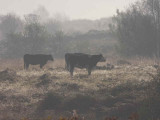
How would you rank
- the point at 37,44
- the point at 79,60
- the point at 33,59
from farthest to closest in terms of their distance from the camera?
the point at 37,44
the point at 33,59
the point at 79,60

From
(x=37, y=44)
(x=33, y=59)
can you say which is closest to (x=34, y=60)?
(x=33, y=59)

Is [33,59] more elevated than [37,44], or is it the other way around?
[37,44]

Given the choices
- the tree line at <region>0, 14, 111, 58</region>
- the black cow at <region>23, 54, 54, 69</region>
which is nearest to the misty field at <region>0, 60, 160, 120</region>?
the black cow at <region>23, 54, 54, 69</region>

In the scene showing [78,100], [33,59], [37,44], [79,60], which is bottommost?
[78,100]

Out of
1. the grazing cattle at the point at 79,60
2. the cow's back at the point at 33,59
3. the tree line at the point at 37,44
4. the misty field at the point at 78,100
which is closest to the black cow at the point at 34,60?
the cow's back at the point at 33,59

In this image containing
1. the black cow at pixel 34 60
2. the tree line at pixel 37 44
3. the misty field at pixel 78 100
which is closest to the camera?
the misty field at pixel 78 100

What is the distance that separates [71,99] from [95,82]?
409 centimetres

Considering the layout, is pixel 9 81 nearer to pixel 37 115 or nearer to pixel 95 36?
pixel 37 115

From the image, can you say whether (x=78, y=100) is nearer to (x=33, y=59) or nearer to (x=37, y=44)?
(x=33, y=59)

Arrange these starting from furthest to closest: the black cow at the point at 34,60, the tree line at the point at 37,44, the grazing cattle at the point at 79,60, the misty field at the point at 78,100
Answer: the tree line at the point at 37,44
the black cow at the point at 34,60
the grazing cattle at the point at 79,60
the misty field at the point at 78,100

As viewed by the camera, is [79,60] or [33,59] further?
[33,59]

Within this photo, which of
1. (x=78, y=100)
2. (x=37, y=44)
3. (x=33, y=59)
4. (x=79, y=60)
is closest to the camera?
(x=78, y=100)

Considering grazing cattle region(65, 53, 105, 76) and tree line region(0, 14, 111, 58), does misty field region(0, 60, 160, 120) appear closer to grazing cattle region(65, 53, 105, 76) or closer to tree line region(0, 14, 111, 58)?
grazing cattle region(65, 53, 105, 76)

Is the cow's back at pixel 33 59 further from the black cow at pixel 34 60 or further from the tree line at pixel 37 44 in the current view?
the tree line at pixel 37 44
